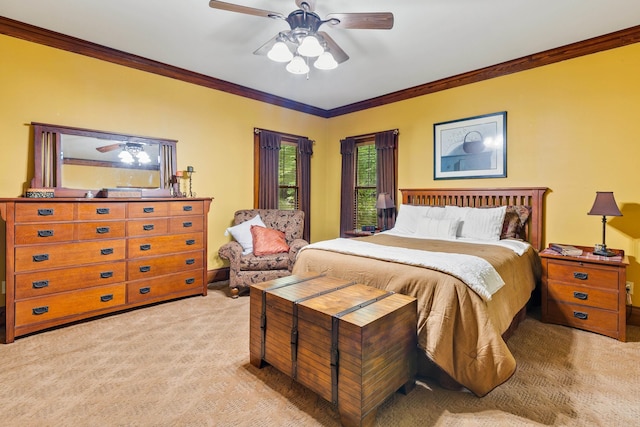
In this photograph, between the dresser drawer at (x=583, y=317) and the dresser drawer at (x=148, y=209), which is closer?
the dresser drawer at (x=583, y=317)

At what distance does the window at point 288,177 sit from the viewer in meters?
5.14

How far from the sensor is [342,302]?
189cm

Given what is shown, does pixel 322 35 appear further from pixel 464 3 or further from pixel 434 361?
pixel 434 361

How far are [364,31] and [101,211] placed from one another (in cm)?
293

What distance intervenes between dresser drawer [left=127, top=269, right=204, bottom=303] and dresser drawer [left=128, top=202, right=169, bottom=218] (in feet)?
2.16

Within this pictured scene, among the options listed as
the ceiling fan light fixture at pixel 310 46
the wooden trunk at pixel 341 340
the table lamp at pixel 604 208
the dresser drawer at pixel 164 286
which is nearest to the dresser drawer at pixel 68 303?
the dresser drawer at pixel 164 286

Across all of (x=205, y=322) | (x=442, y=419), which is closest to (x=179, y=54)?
(x=205, y=322)

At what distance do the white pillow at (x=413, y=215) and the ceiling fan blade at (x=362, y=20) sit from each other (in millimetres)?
2194

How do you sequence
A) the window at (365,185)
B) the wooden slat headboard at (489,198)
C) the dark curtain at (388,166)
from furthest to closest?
the window at (365,185), the dark curtain at (388,166), the wooden slat headboard at (489,198)

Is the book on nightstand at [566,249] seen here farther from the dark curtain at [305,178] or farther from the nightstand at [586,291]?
the dark curtain at [305,178]

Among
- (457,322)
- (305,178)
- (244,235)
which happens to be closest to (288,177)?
(305,178)

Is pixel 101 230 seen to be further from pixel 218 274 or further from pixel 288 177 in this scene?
pixel 288 177

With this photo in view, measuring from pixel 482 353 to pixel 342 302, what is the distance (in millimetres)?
833

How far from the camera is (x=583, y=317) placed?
277 centimetres
